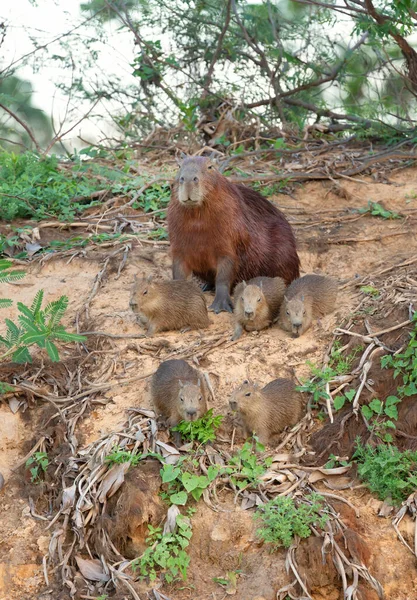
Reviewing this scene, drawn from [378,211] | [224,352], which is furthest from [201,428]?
[378,211]

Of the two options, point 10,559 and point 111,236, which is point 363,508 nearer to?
point 10,559

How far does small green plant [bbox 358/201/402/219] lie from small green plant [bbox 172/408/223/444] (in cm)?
347

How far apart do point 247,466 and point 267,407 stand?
1.33ft

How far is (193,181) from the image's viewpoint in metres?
6.11

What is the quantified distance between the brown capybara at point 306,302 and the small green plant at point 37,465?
1.92 metres

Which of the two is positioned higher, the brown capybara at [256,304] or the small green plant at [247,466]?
the brown capybara at [256,304]

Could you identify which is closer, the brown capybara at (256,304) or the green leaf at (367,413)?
the green leaf at (367,413)

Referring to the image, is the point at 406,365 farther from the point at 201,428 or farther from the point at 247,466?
the point at 201,428

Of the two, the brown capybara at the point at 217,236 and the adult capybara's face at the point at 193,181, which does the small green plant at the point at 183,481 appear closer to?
the brown capybara at the point at 217,236

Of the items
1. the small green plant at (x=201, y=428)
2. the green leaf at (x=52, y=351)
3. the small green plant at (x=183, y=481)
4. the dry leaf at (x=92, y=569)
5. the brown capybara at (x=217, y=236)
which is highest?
the brown capybara at (x=217, y=236)


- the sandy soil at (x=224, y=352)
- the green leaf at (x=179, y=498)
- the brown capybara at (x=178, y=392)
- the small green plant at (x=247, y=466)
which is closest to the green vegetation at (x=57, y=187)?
the sandy soil at (x=224, y=352)

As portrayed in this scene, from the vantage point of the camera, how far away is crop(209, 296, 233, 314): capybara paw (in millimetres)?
6281

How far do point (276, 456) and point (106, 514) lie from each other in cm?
104

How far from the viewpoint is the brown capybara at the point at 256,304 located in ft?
18.6
